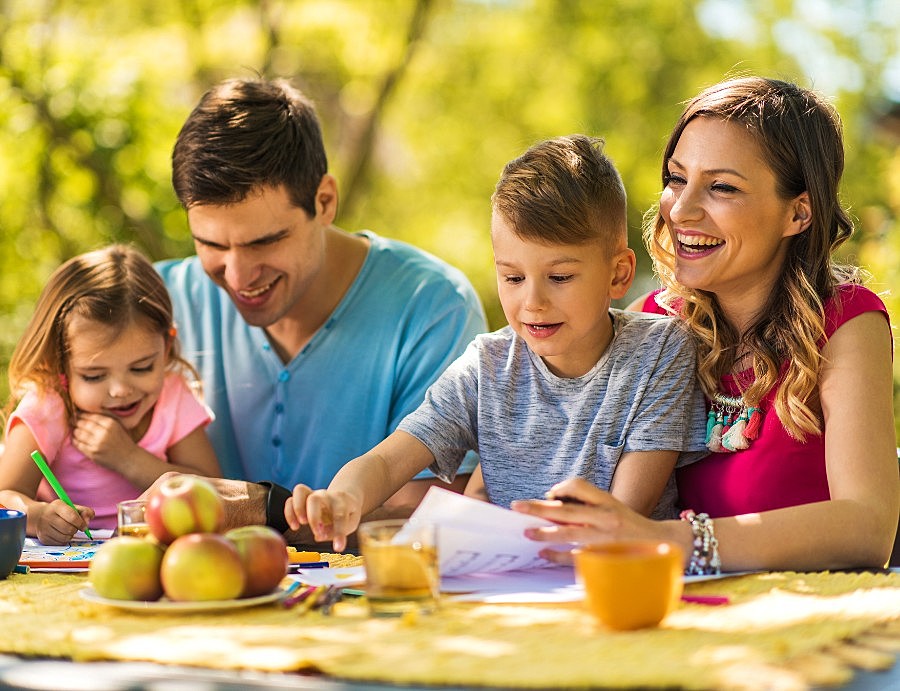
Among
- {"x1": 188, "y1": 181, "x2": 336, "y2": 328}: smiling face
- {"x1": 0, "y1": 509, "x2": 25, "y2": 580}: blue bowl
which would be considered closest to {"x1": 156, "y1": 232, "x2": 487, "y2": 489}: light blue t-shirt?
{"x1": 188, "y1": 181, "x2": 336, "y2": 328}: smiling face

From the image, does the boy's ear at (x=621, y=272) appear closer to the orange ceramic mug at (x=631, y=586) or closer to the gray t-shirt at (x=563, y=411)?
the gray t-shirt at (x=563, y=411)

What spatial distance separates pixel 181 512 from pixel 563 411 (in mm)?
888

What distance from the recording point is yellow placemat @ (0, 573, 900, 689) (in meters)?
1.36

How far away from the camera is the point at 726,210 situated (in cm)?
226

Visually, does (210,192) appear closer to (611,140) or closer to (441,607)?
(441,607)

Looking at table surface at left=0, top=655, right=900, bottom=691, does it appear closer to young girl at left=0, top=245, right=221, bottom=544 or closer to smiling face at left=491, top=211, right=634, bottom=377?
smiling face at left=491, top=211, right=634, bottom=377

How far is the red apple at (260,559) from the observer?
1685 mm

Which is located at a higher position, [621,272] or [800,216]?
[800,216]

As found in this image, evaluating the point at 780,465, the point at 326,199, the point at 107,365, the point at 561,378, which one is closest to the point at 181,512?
the point at 561,378

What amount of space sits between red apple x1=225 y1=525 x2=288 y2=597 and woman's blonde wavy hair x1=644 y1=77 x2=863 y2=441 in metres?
0.99

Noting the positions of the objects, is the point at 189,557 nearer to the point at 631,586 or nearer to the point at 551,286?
the point at 631,586

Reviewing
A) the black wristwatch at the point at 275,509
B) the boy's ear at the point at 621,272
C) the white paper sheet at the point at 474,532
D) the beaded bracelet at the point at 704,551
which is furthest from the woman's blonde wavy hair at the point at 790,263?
A: the black wristwatch at the point at 275,509

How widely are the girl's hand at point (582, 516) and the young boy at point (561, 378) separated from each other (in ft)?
1.19

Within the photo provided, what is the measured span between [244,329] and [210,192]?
539 millimetres
